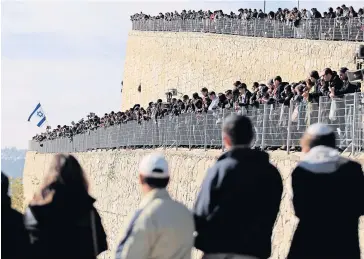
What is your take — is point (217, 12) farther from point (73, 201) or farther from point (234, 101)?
point (73, 201)

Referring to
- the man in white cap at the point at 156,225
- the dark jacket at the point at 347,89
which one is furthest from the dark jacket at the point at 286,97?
the man in white cap at the point at 156,225

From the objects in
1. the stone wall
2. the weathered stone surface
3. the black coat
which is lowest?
the weathered stone surface

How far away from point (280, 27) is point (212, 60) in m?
9.70

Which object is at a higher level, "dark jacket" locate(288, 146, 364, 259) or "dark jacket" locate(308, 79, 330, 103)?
"dark jacket" locate(308, 79, 330, 103)

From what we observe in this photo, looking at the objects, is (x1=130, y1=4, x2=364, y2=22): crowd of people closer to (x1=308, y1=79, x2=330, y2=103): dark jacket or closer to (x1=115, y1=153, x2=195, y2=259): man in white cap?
(x1=308, y1=79, x2=330, y2=103): dark jacket

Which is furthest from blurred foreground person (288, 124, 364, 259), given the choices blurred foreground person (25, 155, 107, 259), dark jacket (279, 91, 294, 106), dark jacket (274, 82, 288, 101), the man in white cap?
dark jacket (274, 82, 288, 101)

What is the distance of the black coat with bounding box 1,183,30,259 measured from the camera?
23.7ft

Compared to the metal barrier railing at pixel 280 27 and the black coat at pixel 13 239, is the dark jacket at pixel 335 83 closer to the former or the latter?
the black coat at pixel 13 239

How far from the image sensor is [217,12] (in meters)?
47.9

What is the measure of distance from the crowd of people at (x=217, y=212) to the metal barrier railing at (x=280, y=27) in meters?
22.2

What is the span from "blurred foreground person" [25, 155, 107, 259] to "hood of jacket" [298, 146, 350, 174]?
181 cm

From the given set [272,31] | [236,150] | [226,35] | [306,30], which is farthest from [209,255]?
[226,35]

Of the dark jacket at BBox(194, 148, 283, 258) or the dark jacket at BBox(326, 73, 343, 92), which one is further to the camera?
the dark jacket at BBox(326, 73, 343, 92)

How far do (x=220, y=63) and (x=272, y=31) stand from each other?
749cm
